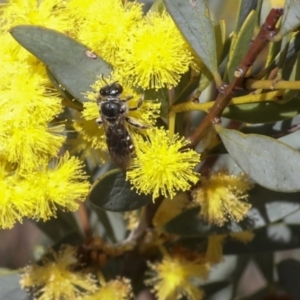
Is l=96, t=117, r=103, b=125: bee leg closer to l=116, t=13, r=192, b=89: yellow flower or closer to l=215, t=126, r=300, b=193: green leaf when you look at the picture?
l=116, t=13, r=192, b=89: yellow flower

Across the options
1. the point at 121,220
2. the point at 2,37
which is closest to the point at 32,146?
the point at 2,37

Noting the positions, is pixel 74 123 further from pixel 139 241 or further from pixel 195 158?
pixel 139 241

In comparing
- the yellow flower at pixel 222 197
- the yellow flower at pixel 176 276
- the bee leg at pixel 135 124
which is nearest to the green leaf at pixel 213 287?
the yellow flower at pixel 176 276

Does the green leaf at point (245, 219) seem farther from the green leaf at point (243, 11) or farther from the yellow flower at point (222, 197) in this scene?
the green leaf at point (243, 11)

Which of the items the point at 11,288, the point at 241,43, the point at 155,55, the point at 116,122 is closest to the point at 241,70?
the point at 241,43

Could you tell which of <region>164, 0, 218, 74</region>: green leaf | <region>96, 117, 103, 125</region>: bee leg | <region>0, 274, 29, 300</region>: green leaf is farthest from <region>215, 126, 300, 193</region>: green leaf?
<region>0, 274, 29, 300</region>: green leaf

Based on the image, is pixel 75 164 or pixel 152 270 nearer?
pixel 75 164
